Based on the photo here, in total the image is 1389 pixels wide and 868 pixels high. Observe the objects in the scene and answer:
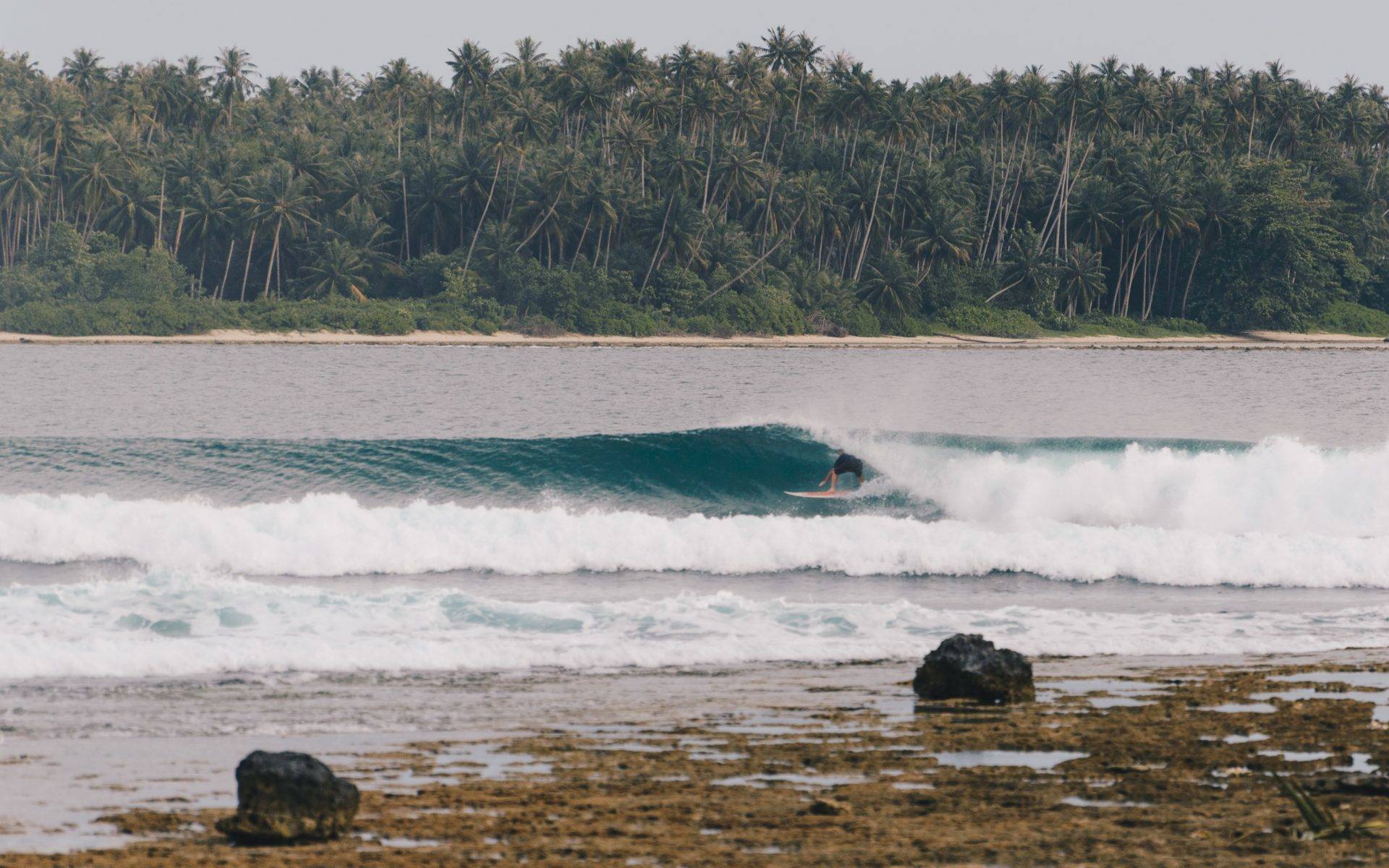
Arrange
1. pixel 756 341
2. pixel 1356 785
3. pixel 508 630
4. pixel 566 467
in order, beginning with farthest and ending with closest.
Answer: pixel 756 341
pixel 566 467
pixel 508 630
pixel 1356 785

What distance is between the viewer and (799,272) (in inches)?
4429

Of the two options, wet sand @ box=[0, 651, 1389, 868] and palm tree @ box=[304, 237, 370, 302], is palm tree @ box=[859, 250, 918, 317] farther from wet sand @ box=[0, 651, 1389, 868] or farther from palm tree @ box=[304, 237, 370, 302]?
wet sand @ box=[0, 651, 1389, 868]

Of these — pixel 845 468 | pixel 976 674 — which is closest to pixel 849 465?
pixel 845 468

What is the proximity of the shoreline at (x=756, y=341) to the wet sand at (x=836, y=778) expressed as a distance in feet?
292

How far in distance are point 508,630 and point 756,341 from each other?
91.5m

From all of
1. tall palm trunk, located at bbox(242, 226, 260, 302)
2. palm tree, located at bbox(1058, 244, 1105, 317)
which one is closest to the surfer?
tall palm trunk, located at bbox(242, 226, 260, 302)

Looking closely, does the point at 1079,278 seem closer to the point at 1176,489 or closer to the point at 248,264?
the point at 248,264

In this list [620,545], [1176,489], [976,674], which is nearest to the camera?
[976,674]

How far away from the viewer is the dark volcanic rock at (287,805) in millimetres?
7430

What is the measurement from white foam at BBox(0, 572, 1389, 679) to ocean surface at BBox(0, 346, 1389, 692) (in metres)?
0.05

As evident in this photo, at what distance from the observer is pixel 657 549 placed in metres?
20.8

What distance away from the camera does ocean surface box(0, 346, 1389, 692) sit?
1401cm

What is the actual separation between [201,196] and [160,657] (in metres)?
107

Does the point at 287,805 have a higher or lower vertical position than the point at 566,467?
lower
